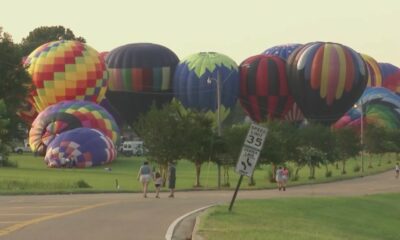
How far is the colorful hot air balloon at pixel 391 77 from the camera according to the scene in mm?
107188

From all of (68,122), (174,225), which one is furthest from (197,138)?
(174,225)

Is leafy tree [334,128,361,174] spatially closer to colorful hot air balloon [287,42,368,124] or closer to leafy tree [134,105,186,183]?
colorful hot air balloon [287,42,368,124]

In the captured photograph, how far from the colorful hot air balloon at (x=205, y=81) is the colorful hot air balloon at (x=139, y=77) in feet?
5.54

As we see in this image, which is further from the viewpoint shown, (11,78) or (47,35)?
(47,35)

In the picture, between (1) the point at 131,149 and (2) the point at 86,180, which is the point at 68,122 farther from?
(1) the point at 131,149

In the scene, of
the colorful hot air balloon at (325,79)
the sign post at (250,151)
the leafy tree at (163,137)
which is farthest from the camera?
the colorful hot air balloon at (325,79)

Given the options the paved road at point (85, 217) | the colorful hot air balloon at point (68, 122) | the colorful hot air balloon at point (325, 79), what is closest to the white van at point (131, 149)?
the colorful hot air balloon at point (68, 122)

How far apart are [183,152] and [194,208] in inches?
679

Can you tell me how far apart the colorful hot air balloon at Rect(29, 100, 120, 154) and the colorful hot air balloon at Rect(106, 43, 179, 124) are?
1356cm

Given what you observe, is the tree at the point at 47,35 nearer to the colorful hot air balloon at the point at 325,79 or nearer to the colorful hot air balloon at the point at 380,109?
the colorful hot air balloon at the point at 380,109

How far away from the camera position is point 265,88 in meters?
75.8

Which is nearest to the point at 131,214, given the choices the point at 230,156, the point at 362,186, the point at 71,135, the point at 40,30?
the point at 230,156

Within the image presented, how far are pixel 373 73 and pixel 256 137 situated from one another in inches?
3571

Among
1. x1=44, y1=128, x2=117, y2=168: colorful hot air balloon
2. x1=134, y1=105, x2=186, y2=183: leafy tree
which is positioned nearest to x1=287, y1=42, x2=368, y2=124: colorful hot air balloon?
x1=44, y1=128, x2=117, y2=168: colorful hot air balloon
